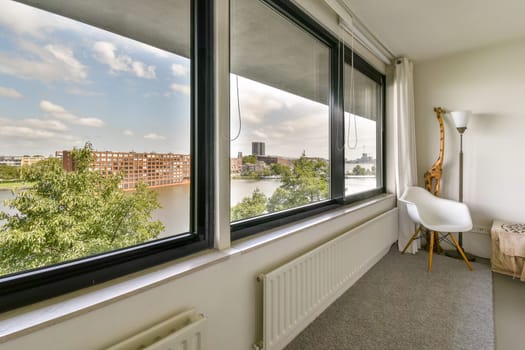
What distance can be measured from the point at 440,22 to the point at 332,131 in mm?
1528

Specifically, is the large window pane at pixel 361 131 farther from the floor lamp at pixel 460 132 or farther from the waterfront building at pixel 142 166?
the waterfront building at pixel 142 166

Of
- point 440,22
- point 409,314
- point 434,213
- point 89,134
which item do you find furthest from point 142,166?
point 434,213

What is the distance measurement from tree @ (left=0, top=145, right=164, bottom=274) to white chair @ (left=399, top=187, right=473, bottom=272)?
2.80 m

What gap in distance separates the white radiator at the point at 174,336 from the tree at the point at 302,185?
2.92 feet

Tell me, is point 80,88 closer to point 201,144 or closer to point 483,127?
point 201,144

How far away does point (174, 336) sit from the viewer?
36.2 inches

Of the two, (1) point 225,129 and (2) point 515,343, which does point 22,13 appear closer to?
(1) point 225,129

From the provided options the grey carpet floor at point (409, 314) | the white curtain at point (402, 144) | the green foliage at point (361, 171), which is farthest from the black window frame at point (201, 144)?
the white curtain at point (402, 144)

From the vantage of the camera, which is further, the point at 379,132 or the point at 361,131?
the point at 379,132

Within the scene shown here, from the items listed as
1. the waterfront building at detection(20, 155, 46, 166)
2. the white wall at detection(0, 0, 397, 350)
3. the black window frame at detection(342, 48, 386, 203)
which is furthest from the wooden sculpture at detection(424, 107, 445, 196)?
the waterfront building at detection(20, 155, 46, 166)

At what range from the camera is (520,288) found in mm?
2350

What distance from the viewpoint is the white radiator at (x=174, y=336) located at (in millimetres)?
880

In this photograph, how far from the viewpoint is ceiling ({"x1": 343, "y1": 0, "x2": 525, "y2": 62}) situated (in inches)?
86.6

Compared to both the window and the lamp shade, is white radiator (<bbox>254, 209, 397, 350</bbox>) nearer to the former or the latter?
the window
